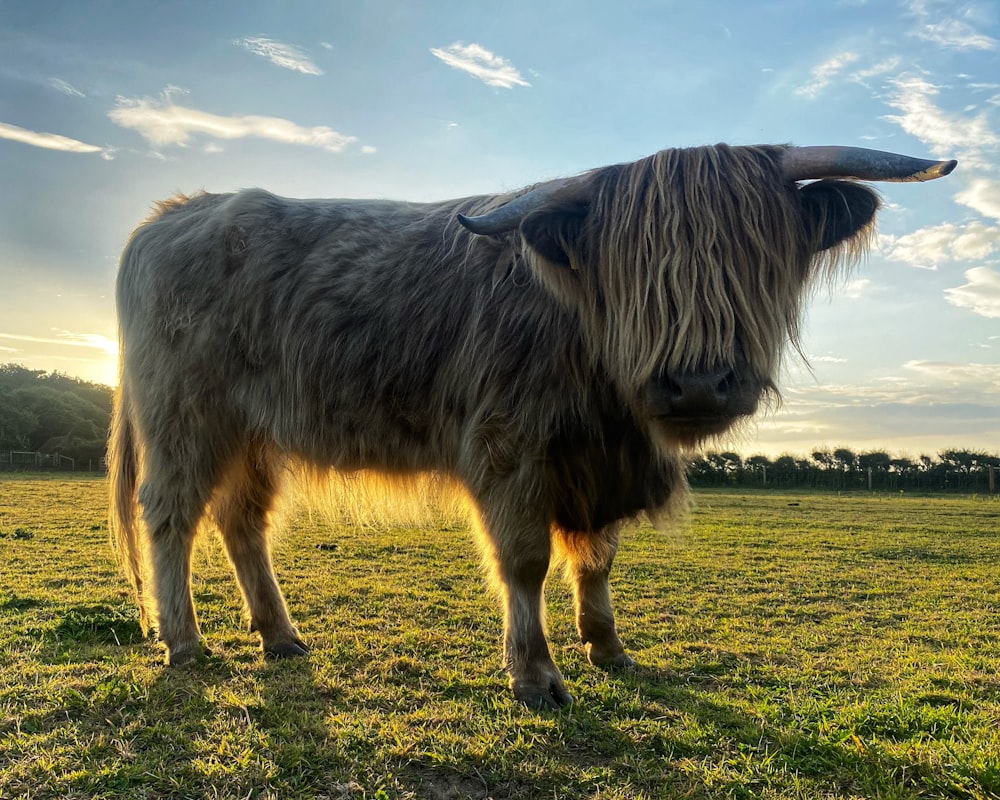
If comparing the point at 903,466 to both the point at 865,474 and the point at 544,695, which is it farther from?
the point at 544,695

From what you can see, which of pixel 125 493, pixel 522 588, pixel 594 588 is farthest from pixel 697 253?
pixel 125 493

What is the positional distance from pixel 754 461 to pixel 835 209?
35.8m

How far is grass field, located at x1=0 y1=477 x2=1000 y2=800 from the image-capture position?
241 cm

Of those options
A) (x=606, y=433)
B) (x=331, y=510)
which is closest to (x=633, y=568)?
(x=331, y=510)

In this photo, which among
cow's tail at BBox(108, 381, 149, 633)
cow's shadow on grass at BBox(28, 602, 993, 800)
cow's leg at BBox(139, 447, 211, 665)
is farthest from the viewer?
cow's tail at BBox(108, 381, 149, 633)

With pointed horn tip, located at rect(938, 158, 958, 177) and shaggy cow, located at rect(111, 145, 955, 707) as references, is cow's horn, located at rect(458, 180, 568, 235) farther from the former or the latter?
pointed horn tip, located at rect(938, 158, 958, 177)

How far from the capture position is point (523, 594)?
3.36m

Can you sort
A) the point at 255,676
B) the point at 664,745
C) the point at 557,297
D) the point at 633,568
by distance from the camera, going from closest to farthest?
the point at 664,745
the point at 557,297
the point at 255,676
the point at 633,568

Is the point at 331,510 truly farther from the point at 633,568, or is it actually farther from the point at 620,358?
the point at 633,568

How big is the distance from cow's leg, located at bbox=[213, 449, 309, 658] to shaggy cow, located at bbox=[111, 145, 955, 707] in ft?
0.04

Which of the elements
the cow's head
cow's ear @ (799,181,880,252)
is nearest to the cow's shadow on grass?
the cow's head

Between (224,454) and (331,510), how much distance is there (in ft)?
2.65

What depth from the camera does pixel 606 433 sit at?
3383mm

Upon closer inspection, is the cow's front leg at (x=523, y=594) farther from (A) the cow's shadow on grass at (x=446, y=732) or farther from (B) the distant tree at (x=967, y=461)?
(B) the distant tree at (x=967, y=461)
